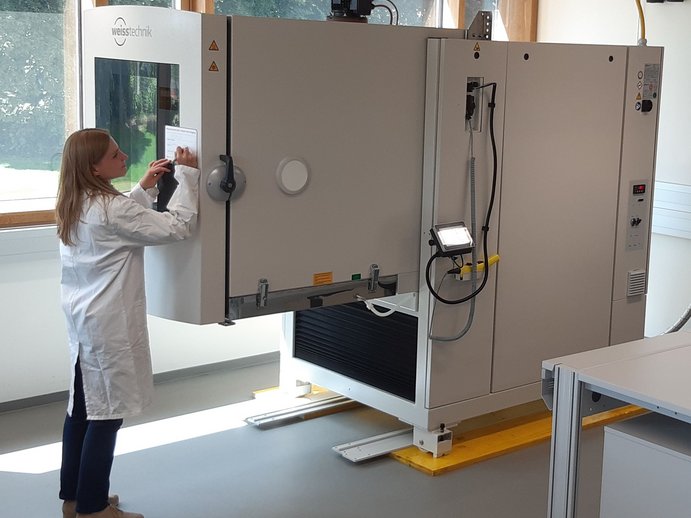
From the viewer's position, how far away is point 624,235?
4246 millimetres

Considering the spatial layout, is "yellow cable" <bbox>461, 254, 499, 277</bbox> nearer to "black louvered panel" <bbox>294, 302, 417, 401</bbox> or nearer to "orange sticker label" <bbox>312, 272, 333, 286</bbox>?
"black louvered panel" <bbox>294, 302, 417, 401</bbox>

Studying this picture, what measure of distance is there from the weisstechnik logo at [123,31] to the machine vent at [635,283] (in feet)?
7.92

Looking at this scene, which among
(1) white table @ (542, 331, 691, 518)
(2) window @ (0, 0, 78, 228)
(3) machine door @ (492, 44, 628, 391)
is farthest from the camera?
(2) window @ (0, 0, 78, 228)

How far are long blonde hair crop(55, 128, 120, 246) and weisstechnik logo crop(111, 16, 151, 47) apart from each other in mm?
382

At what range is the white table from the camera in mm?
2514

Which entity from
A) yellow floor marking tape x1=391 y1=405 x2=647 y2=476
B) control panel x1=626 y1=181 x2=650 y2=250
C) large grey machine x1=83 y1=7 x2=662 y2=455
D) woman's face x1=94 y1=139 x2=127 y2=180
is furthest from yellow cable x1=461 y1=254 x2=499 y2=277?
woman's face x1=94 y1=139 x2=127 y2=180

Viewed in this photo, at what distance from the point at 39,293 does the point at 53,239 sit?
244 mm

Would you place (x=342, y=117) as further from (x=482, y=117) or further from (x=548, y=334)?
(x=548, y=334)

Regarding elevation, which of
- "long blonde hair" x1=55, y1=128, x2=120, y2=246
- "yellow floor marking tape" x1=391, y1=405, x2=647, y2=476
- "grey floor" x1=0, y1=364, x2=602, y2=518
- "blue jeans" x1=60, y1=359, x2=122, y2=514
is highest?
"long blonde hair" x1=55, y1=128, x2=120, y2=246

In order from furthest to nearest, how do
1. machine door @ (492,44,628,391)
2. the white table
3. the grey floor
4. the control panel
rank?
1. the control panel
2. machine door @ (492,44,628,391)
3. the grey floor
4. the white table

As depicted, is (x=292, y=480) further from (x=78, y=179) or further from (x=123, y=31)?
(x=123, y=31)

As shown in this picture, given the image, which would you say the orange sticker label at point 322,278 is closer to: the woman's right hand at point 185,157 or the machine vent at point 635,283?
the woman's right hand at point 185,157

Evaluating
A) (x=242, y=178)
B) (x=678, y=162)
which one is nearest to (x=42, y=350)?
(x=242, y=178)

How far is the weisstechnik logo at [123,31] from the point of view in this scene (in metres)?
3.10
